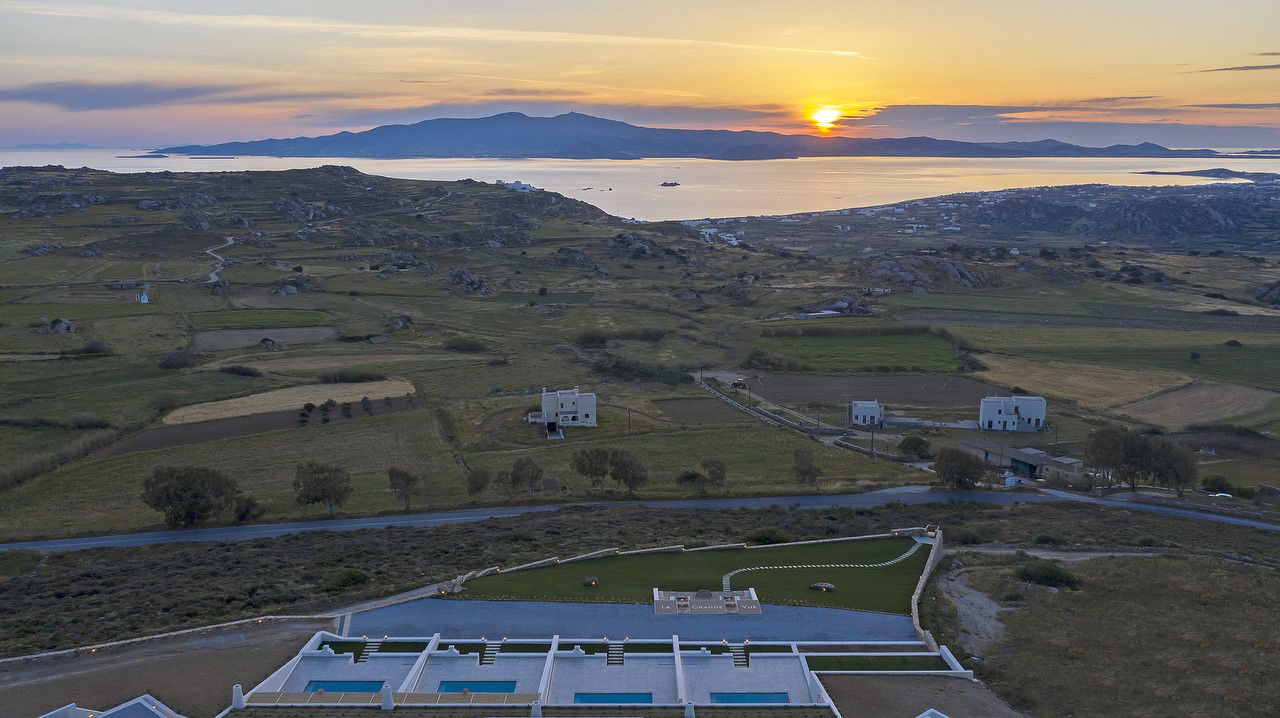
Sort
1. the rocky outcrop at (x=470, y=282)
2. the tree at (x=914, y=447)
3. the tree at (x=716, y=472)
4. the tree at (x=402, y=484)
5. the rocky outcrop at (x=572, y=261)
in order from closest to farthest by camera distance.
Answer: the tree at (x=402, y=484), the tree at (x=716, y=472), the tree at (x=914, y=447), the rocky outcrop at (x=470, y=282), the rocky outcrop at (x=572, y=261)

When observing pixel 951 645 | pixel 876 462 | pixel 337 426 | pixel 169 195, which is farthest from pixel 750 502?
pixel 169 195

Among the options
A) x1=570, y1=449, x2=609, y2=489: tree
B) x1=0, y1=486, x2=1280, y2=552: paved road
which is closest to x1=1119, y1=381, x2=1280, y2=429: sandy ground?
x1=0, y1=486, x2=1280, y2=552: paved road

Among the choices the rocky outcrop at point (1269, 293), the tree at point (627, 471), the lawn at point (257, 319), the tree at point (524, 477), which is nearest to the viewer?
the tree at point (524, 477)

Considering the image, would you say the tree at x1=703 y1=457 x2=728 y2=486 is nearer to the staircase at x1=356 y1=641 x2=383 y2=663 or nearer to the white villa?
the white villa

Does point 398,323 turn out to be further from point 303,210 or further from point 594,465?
point 303,210

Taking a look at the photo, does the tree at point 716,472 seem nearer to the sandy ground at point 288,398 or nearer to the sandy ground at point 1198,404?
the sandy ground at point 288,398

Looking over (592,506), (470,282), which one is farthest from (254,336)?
(592,506)

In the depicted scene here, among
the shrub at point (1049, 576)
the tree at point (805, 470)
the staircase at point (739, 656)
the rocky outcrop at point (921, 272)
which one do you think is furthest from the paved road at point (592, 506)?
the rocky outcrop at point (921, 272)
